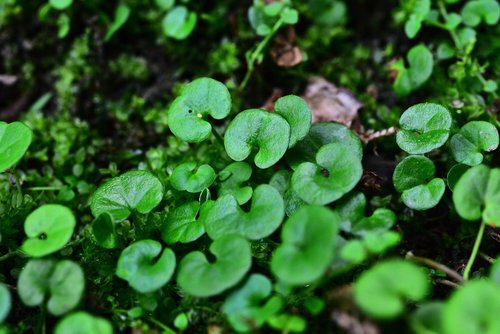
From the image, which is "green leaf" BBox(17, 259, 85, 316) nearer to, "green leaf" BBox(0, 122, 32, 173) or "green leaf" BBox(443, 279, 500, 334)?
"green leaf" BBox(0, 122, 32, 173)

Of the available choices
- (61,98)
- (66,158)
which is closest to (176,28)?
(61,98)

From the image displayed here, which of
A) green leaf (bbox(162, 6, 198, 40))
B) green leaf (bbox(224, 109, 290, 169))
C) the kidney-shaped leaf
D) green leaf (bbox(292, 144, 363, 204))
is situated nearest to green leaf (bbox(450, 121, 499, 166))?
the kidney-shaped leaf

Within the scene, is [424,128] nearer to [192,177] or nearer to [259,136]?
[259,136]

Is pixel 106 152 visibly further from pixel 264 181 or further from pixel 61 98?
pixel 264 181

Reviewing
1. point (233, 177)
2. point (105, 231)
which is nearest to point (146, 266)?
point (105, 231)

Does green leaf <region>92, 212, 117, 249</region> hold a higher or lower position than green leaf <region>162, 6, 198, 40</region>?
lower

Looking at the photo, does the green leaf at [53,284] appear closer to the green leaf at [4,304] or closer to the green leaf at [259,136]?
the green leaf at [4,304]
